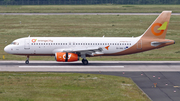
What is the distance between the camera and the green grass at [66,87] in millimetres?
25188

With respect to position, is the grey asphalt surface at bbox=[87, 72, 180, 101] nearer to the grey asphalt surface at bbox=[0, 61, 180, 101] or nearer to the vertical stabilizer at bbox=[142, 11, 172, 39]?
the grey asphalt surface at bbox=[0, 61, 180, 101]

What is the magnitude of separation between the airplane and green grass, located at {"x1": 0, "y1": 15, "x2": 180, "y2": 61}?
21.7 feet

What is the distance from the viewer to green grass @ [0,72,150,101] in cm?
2519

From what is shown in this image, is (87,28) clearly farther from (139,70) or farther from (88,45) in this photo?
(139,70)

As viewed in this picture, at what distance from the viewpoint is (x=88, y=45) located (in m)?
40.5

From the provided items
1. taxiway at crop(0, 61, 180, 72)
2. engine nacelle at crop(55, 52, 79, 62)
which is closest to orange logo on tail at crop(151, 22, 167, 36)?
taxiway at crop(0, 61, 180, 72)

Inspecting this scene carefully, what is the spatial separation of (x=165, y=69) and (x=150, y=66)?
101 inches

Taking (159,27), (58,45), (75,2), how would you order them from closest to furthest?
(58,45) < (159,27) < (75,2)

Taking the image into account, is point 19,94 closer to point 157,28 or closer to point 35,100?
point 35,100

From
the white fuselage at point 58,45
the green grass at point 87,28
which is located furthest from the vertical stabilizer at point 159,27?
the green grass at point 87,28

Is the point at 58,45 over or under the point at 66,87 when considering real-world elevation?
over

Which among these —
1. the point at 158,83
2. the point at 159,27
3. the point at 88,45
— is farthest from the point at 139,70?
the point at 88,45

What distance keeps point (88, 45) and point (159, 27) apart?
35.1 feet

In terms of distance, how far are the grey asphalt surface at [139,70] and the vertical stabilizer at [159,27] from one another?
4.28 m
